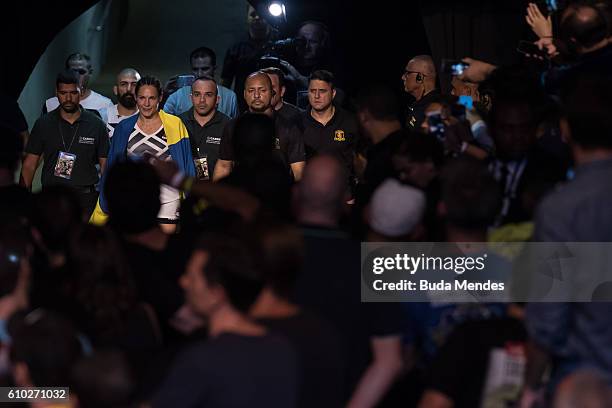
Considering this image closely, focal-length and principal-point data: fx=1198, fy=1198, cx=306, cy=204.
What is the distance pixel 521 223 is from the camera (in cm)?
454

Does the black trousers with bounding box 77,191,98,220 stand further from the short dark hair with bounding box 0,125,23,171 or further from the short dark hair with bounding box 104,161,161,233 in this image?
the short dark hair with bounding box 104,161,161,233

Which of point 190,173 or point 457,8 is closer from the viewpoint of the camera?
point 190,173

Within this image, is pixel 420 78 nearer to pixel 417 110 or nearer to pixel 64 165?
pixel 417 110

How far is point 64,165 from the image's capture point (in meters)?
8.48

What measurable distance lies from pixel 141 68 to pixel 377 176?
485 inches

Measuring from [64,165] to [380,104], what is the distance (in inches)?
144

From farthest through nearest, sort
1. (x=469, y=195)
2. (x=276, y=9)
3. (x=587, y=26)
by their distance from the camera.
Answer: (x=276, y=9) < (x=587, y=26) < (x=469, y=195)

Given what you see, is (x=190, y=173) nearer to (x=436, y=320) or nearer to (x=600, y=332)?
(x=436, y=320)

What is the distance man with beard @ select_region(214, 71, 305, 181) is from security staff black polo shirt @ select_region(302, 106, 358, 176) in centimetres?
23

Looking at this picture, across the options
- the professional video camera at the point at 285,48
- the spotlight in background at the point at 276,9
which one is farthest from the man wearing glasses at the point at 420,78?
the spotlight in background at the point at 276,9

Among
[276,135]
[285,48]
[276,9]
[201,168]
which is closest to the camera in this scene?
[276,135]

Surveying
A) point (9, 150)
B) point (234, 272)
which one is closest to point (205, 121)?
point (9, 150)

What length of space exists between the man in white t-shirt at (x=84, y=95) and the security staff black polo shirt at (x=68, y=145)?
1.16 metres

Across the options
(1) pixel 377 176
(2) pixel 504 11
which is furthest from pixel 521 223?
(2) pixel 504 11
